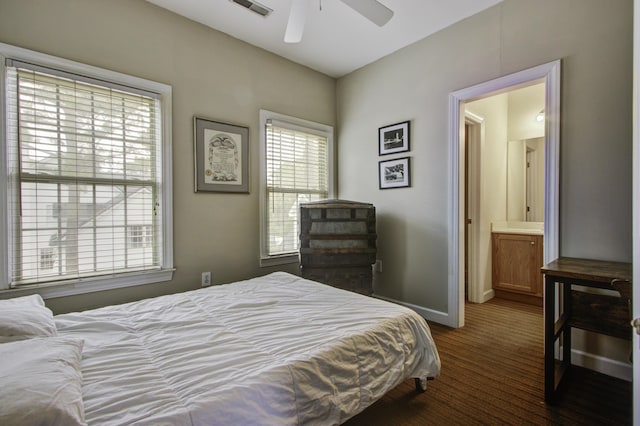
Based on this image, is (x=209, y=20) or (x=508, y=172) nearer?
(x=209, y=20)

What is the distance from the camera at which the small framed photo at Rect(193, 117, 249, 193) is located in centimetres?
269

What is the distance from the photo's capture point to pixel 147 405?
901 mm

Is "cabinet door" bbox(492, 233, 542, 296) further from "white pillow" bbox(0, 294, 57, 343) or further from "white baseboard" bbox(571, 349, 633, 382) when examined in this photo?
"white pillow" bbox(0, 294, 57, 343)

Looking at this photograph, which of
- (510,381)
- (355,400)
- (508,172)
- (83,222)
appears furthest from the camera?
(508,172)

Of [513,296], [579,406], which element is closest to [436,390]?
[579,406]

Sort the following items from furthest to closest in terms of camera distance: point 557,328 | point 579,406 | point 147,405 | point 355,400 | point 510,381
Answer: point 510,381 < point 557,328 < point 579,406 < point 355,400 < point 147,405

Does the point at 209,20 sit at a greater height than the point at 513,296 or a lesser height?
greater

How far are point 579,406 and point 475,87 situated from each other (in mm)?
2309

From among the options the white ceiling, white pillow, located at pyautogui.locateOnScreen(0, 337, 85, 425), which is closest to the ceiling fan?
the white ceiling

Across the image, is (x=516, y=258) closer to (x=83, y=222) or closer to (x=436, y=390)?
(x=436, y=390)

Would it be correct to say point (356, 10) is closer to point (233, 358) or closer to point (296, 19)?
point (296, 19)

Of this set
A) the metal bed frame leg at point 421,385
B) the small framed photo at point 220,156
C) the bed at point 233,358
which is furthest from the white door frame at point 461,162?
the small framed photo at point 220,156

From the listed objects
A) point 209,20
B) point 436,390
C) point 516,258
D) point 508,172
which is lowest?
point 436,390

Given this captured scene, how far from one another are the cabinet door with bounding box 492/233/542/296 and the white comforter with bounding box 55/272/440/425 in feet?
7.96
